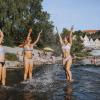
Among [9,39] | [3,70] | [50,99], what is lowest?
[50,99]

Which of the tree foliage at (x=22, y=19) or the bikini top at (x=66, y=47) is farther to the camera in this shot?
the tree foliage at (x=22, y=19)

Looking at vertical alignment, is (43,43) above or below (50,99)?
above

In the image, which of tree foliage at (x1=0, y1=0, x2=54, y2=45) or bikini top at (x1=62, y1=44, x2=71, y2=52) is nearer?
bikini top at (x1=62, y1=44, x2=71, y2=52)

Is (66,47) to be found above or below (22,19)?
below

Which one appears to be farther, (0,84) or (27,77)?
(27,77)

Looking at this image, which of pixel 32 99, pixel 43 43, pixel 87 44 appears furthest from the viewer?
pixel 87 44

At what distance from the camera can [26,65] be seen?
712 inches

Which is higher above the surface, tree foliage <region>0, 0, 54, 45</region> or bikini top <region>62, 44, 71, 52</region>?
tree foliage <region>0, 0, 54, 45</region>

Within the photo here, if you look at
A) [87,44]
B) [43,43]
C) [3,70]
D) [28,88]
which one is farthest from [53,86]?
[87,44]

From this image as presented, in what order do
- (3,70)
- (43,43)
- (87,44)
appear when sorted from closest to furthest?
(3,70), (43,43), (87,44)

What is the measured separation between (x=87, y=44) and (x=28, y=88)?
591ft

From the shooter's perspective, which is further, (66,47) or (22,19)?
(22,19)

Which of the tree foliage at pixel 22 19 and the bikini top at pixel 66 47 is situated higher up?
the tree foliage at pixel 22 19

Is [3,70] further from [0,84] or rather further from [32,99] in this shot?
[32,99]
